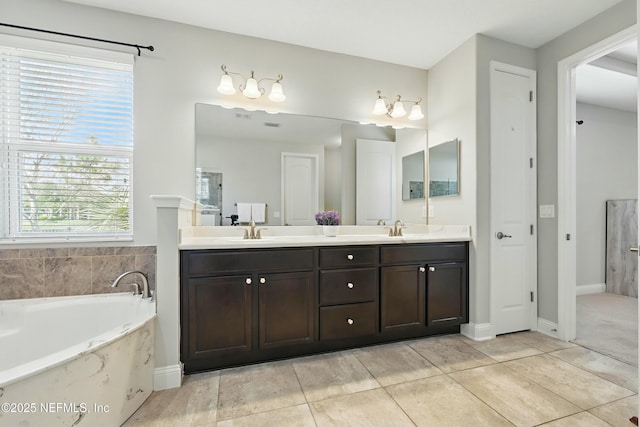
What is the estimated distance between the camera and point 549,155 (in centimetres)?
254

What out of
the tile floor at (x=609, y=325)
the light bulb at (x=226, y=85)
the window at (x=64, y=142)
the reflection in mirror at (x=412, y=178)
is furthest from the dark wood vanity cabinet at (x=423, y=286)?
the window at (x=64, y=142)

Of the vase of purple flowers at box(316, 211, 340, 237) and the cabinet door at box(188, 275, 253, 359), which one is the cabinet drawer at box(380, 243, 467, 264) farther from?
the cabinet door at box(188, 275, 253, 359)

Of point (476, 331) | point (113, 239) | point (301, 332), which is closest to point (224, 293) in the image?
point (301, 332)

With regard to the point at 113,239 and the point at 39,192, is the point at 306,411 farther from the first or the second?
the point at 39,192

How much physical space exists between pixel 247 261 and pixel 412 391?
132cm

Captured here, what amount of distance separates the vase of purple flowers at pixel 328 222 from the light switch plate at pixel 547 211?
1.90 meters

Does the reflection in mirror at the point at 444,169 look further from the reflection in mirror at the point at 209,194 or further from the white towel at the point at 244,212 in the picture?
the reflection in mirror at the point at 209,194

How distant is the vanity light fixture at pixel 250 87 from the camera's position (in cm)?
234

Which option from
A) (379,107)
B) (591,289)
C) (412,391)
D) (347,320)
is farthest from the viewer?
(591,289)

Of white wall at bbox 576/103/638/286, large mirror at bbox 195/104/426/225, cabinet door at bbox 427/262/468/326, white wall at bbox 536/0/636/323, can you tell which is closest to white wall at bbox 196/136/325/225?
large mirror at bbox 195/104/426/225

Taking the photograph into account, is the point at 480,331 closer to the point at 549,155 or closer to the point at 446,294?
the point at 446,294

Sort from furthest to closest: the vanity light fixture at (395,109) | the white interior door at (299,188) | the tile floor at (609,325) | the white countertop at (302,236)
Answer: the vanity light fixture at (395,109) → the white interior door at (299,188) → the tile floor at (609,325) → the white countertop at (302,236)

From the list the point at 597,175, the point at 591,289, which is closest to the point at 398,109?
the point at 597,175

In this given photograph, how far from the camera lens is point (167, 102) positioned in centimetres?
229
